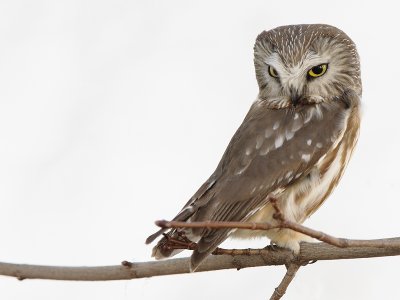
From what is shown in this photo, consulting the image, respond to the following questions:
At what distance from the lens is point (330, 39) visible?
500 cm

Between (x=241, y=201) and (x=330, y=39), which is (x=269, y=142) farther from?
(x=330, y=39)

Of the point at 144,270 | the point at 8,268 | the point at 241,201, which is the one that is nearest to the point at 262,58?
the point at 241,201

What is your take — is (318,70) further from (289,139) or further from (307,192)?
(307,192)

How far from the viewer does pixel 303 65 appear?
471 centimetres

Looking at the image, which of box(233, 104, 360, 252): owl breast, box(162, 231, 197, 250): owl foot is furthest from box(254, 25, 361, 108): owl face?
box(162, 231, 197, 250): owl foot

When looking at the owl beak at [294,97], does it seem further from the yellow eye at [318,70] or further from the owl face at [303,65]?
the yellow eye at [318,70]

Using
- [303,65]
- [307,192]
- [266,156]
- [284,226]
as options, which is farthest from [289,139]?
[284,226]

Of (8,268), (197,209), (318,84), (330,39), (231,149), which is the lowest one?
(8,268)

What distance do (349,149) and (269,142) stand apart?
53 cm

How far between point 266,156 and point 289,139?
185mm

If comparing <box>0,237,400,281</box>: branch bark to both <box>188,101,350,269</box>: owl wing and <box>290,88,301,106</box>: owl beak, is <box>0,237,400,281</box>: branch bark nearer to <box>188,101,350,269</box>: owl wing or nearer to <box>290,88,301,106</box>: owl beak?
<box>188,101,350,269</box>: owl wing

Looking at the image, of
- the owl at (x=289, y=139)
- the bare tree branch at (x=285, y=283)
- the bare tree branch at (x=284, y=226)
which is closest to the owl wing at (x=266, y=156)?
the owl at (x=289, y=139)

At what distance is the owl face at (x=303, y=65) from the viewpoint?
186 inches

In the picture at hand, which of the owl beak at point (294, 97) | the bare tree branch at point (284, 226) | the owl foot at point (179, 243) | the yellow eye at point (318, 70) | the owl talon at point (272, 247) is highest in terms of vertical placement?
the yellow eye at point (318, 70)
